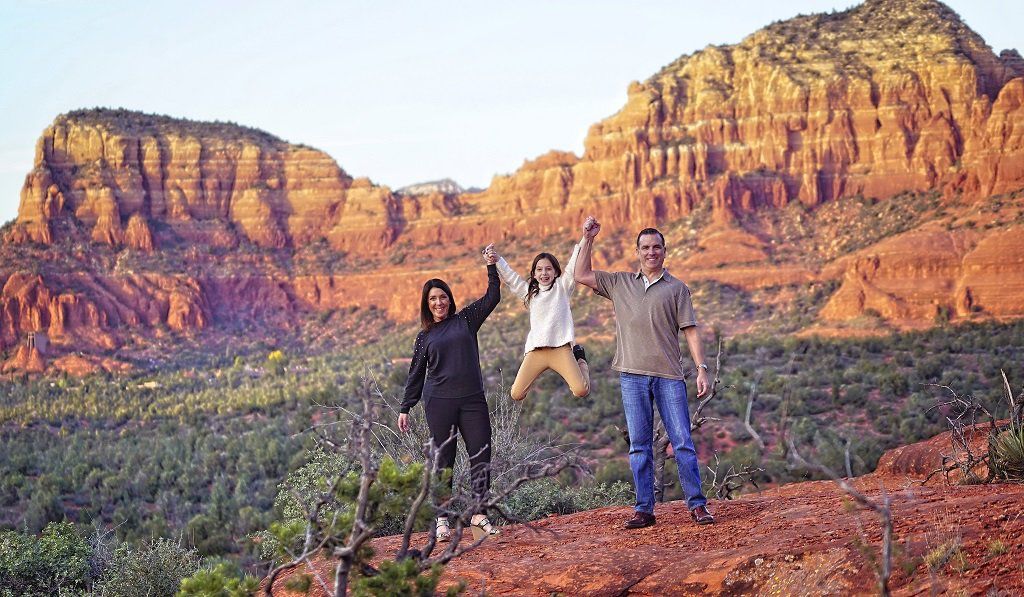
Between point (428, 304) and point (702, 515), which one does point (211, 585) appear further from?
point (702, 515)

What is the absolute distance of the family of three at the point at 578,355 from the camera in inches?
262

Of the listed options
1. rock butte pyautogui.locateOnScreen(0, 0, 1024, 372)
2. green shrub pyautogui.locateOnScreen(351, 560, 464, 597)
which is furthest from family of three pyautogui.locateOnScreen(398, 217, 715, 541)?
rock butte pyautogui.locateOnScreen(0, 0, 1024, 372)

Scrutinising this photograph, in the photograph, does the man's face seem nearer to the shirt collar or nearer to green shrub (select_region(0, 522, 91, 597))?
the shirt collar

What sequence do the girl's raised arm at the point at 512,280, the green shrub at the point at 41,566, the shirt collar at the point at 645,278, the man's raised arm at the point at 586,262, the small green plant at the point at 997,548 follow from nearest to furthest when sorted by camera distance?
the small green plant at the point at 997,548 → the shirt collar at the point at 645,278 → the man's raised arm at the point at 586,262 → the girl's raised arm at the point at 512,280 → the green shrub at the point at 41,566

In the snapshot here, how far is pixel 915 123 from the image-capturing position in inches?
2261

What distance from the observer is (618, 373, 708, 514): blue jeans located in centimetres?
663

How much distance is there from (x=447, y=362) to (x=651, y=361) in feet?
4.91

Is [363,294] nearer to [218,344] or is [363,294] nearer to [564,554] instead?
[218,344]

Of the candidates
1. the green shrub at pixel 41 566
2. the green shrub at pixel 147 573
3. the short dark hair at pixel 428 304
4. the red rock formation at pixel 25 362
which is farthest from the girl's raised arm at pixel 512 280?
the red rock formation at pixel 25 362

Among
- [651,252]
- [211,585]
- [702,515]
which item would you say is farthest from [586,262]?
[211,585]

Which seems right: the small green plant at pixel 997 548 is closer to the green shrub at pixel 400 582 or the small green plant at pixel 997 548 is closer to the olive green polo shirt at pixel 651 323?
the olive green polo shirt at pixel 651 323

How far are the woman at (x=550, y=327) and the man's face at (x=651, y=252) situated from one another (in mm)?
548

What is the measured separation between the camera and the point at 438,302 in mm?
7102

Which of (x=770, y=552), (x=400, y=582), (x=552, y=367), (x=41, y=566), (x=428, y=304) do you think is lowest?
(x=41, y=566)
